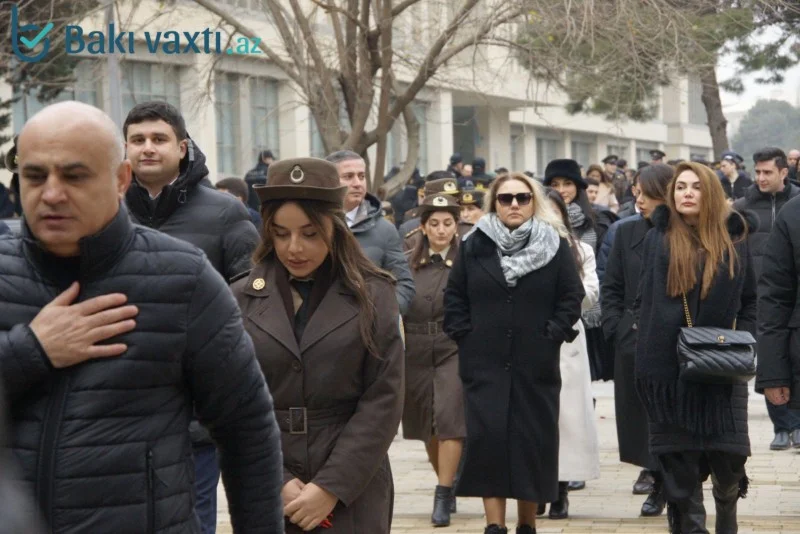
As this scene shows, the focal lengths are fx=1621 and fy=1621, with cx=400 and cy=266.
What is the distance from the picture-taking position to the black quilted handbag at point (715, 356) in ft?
25.6

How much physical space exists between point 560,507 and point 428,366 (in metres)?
1.17

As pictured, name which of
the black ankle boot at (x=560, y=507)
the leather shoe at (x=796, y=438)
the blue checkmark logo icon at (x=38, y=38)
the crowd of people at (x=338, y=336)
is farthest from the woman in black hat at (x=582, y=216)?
the blue checkmark logo icon at (x=38, y=38)

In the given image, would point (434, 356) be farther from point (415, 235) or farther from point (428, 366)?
point (415, 235)

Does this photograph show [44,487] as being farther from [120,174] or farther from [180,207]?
[180,207]

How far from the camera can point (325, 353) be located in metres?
5.27

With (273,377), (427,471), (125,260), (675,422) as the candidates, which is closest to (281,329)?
(273,377)

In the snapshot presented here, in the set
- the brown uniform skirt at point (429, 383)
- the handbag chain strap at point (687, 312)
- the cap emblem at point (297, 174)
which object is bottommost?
the brown uniform skirt at point (429, 383)

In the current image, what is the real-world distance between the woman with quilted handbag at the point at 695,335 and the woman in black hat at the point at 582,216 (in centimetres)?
266

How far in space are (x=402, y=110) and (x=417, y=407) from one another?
24.7 ft

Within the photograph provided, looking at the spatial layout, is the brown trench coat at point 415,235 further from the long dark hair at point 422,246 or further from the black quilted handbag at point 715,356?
the black quilted handbag at point 715,356

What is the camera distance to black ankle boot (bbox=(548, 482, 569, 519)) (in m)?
9.64

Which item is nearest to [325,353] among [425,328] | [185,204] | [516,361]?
[185,204]

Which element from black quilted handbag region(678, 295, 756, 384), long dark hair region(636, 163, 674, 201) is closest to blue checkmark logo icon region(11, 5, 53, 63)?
long dark hair region(636, 163, 674, 201)

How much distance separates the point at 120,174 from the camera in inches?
146
